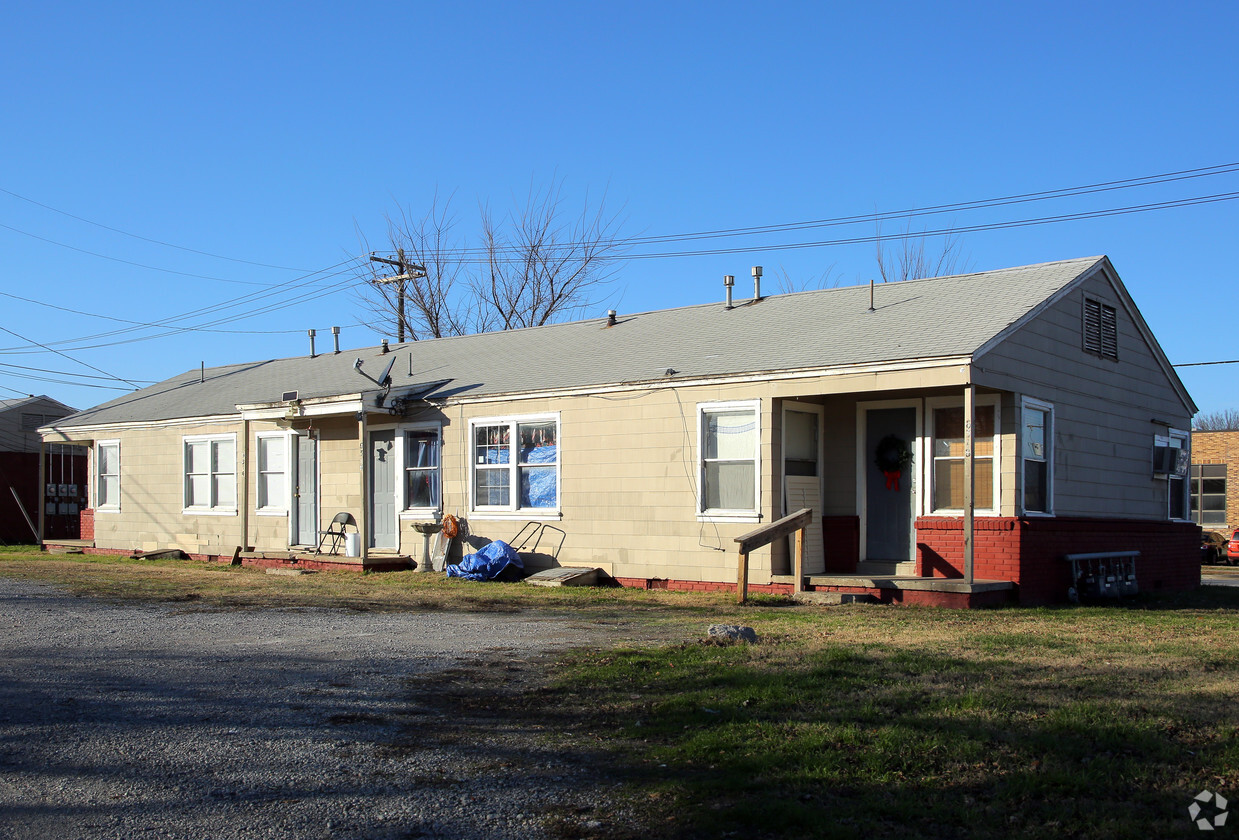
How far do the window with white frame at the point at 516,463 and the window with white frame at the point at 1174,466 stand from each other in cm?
989

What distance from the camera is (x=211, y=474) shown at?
21.5 meters

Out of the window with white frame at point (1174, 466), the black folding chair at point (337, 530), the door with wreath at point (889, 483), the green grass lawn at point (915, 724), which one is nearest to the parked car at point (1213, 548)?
the window with white frame at point (1174, 466)

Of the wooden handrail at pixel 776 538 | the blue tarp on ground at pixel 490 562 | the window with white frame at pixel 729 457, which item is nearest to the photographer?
the wooden handrail at pixel 776 538

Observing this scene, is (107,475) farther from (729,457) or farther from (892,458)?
(892,458)

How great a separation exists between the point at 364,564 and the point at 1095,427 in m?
11.6

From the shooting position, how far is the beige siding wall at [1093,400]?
44.9ft

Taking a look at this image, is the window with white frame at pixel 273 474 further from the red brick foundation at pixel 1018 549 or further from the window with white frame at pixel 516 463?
the red brick foundation at pixel 1018 549

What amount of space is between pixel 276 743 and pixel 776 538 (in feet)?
27.6

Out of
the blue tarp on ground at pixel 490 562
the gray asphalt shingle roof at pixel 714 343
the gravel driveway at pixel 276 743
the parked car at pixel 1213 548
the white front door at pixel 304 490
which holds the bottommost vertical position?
the parked car at pixel 1213 548

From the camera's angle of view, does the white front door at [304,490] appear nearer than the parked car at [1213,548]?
Yes

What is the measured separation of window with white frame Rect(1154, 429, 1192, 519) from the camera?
17.7m

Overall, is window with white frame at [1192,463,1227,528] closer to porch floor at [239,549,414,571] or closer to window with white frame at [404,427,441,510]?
window with white frame at [404,427,441,510]

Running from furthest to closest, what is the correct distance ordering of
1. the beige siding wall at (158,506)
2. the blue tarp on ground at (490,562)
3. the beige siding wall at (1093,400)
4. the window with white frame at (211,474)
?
the beige siding wall at (158,506) → the window with white frame at (211,474) → the blue tarp on ground at (490,562) → the beige siding wall at (1093,400)

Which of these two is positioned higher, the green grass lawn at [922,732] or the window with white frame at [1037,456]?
the window with white frame at [1037,456]
